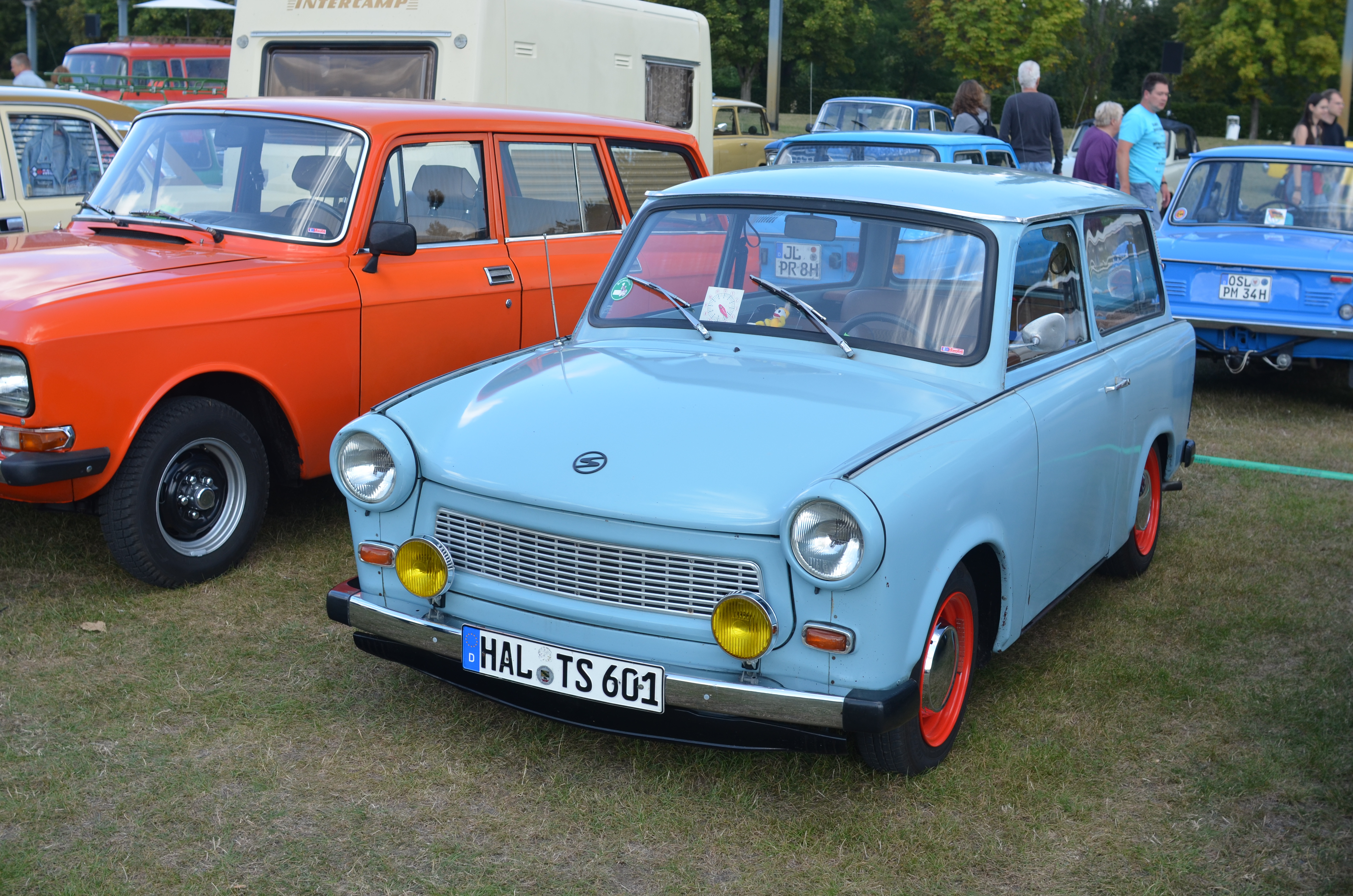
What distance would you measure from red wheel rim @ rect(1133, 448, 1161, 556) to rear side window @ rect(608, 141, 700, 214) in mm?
2745

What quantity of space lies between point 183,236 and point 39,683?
210cm

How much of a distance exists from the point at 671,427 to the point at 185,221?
2.97m

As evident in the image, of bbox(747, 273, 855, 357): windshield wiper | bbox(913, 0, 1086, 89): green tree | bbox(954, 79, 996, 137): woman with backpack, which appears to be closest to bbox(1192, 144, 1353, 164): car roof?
bbox(954, 79, 996, 137): woman with backpack

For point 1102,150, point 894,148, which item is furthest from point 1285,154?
point 894,148

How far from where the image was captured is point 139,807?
344 cm

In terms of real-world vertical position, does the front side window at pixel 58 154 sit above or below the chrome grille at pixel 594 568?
above

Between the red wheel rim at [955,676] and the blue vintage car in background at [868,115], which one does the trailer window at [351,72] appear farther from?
the blue vintage car in background at [868,115]

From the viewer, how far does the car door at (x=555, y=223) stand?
6133 mm

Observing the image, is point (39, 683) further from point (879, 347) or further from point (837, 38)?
point (837, 38)

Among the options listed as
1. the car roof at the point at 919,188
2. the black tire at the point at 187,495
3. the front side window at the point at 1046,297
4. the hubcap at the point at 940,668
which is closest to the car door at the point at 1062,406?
the front side window at the point at 1046,297

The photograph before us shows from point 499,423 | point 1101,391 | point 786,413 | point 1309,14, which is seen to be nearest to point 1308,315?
point 1101,391

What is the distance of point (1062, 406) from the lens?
4.12 metres

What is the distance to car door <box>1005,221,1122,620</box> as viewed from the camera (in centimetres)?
402

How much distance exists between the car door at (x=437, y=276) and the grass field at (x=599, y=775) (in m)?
1.02
